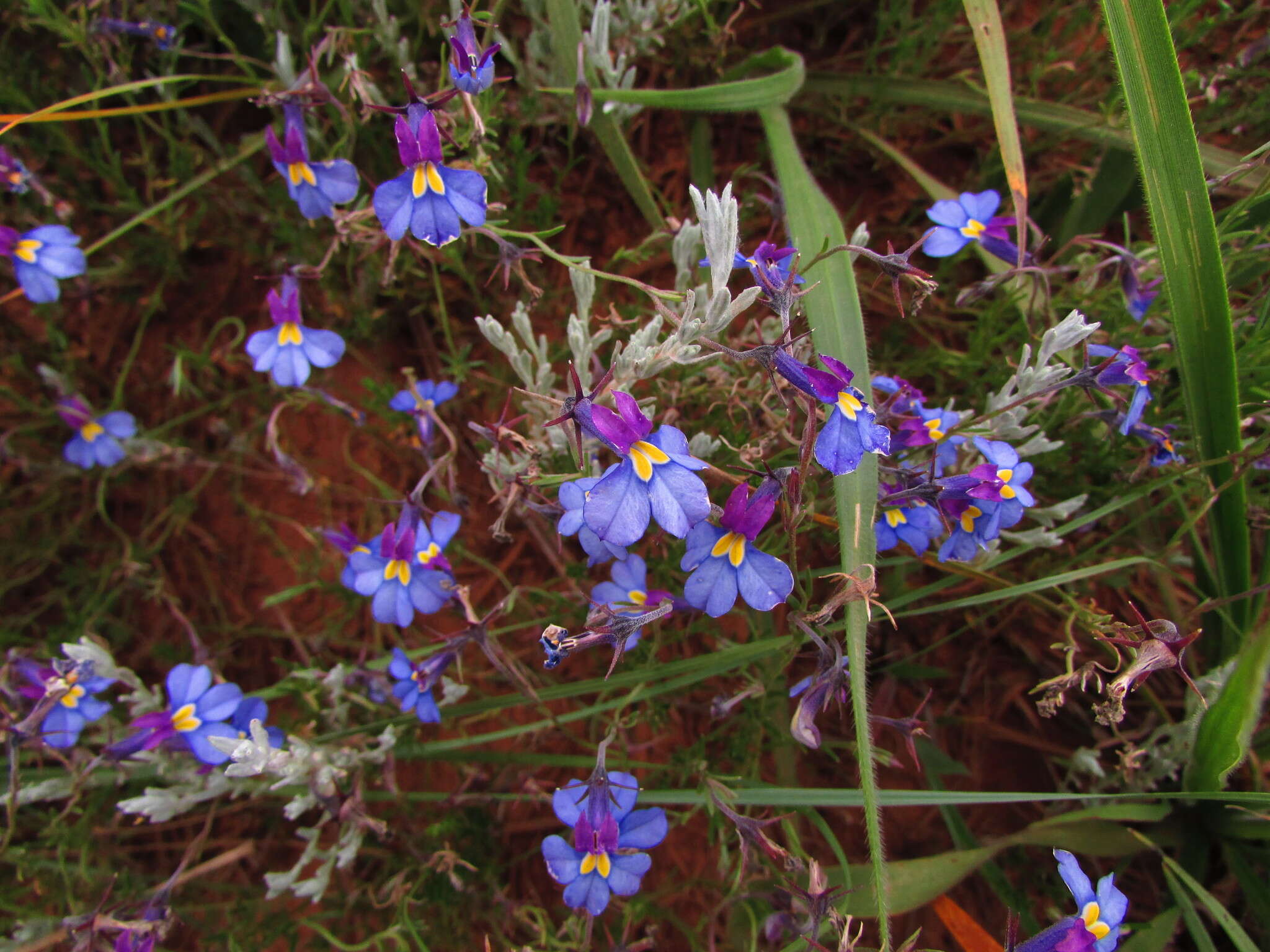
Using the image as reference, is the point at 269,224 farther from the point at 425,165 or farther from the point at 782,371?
the point at 782,371

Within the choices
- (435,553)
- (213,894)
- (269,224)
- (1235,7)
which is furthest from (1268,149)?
(213,894)

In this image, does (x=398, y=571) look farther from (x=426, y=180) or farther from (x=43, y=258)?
(x=43, y=258)

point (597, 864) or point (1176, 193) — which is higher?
point (1176, 193)

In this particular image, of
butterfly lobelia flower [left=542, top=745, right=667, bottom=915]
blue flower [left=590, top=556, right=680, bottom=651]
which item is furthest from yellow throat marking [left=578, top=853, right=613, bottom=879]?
blue flower [left=590, top=556, right=680, bottom=651]

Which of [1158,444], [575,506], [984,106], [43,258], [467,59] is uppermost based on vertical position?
[43,258]

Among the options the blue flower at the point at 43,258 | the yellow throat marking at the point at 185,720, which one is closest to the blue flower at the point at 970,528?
the yellow throat marking at the point at 185,720

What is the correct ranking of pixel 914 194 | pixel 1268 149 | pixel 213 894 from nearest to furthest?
pixel 1268 149 < pixel 213 894 < pixel 914 194

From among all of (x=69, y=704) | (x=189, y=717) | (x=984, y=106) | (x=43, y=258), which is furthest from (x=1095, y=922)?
(x=43, y=258)
